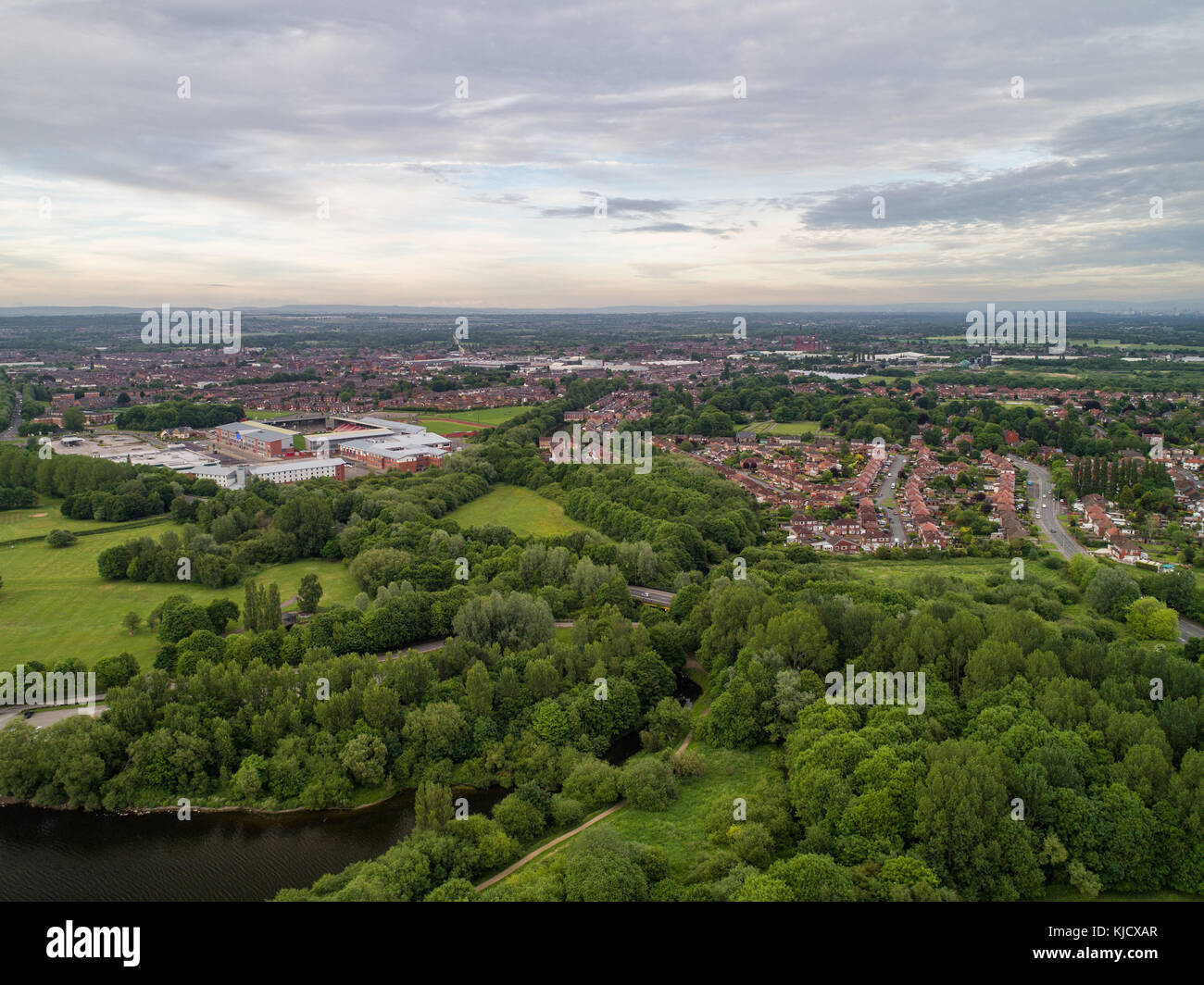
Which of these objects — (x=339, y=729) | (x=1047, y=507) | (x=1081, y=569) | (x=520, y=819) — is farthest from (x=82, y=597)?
(x=1047, y=507)

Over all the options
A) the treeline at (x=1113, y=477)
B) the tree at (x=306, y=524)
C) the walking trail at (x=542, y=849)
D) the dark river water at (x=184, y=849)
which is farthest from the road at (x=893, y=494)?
the dark river water at (x=184, y=849)

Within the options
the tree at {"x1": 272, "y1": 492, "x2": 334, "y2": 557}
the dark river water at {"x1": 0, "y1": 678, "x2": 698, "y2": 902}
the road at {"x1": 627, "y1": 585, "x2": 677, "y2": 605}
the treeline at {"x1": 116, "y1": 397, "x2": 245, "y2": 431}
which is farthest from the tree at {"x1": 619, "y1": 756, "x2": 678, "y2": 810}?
the treeline at {"x1": 116, "y1": 397, "x2": 245, "y2": 431}

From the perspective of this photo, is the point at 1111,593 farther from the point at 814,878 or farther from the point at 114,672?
the point at 114,672

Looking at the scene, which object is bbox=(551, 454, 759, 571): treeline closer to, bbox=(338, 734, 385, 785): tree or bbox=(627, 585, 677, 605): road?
bbox=(627, 585, 677, 605): road

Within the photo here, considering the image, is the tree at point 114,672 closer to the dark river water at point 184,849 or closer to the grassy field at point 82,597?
the grassy field at point 82,597

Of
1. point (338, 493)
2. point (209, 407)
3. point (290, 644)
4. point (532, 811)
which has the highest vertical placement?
point (209, 407)

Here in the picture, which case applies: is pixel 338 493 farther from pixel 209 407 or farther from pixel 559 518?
pixel 209 407
